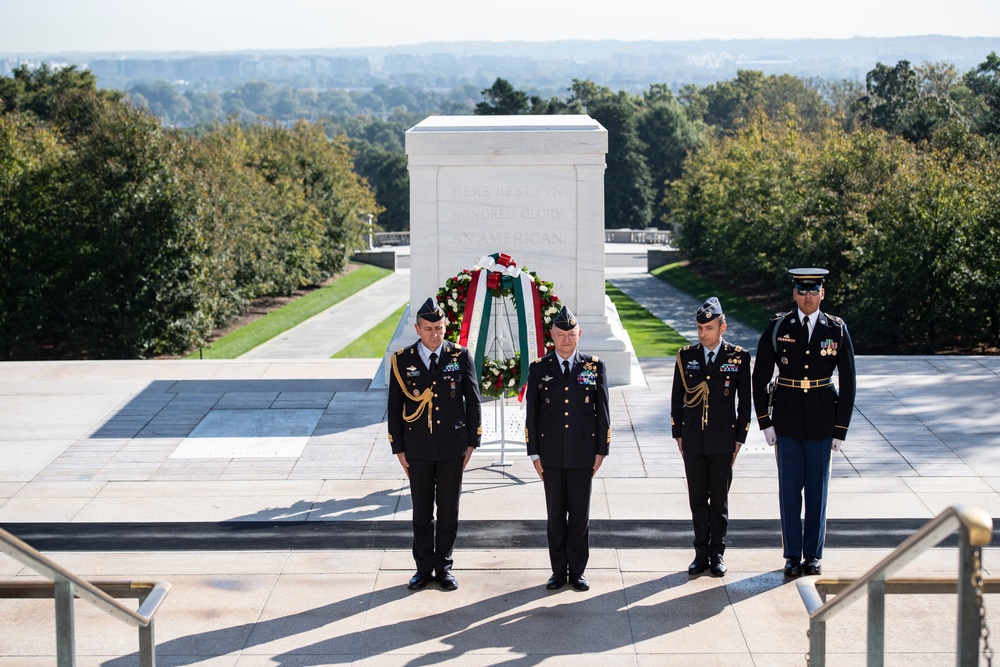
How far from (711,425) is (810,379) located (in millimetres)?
677

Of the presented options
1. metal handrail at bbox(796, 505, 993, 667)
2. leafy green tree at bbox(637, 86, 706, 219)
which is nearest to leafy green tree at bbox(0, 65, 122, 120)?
leafy green tree at bbox(637, 86, 706, 219)

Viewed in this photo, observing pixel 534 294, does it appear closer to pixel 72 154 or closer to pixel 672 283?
pixel 72 154

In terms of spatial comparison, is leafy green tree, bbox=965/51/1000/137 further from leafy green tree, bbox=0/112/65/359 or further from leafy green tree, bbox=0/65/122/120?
leafy green tree, bbox=0/65/122/120

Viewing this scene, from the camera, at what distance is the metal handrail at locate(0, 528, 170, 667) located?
3.98 metres

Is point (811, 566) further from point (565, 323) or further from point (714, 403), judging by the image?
point (565, 323)

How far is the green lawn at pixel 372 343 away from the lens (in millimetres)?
21953

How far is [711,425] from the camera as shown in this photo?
277 inches

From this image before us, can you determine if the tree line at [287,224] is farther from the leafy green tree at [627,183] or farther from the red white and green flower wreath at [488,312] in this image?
the leafy green tree at [627,183]

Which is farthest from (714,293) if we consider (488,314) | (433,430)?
(433,430)

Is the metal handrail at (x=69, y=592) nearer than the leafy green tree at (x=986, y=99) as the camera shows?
Yes

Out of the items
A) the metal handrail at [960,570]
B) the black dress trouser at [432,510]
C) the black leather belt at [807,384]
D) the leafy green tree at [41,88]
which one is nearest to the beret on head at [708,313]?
the black leather belt at [807,384]

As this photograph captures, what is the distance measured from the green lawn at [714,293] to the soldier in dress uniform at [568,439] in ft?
51.8

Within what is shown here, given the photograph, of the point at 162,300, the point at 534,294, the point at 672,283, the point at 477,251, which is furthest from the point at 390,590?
the point at 672,283

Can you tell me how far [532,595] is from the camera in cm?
683
